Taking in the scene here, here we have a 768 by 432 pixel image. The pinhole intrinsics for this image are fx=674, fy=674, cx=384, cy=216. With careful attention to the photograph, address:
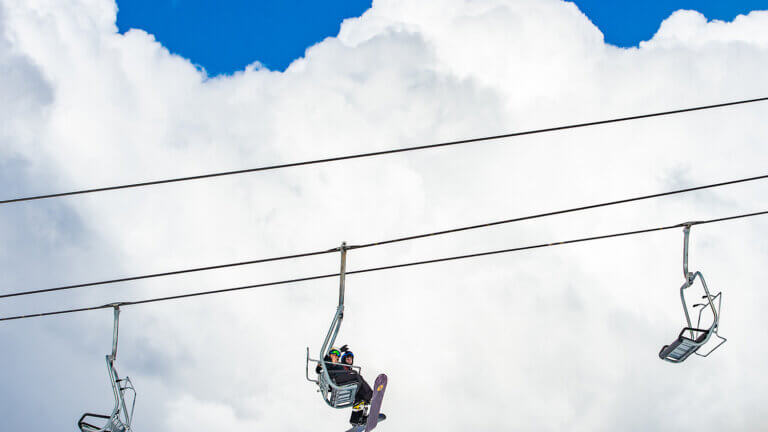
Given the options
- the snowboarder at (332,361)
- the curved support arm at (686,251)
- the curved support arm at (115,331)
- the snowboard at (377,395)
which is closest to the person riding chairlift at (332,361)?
the snowboarder at (332,361)

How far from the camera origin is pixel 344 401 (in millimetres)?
11820

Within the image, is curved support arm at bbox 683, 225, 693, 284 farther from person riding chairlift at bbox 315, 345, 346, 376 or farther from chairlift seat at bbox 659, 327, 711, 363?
person riding chairlift at bbox 315, 345, 346, 376

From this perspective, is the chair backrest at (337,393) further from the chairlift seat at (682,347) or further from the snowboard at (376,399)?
the chairlift seat at (682,347)

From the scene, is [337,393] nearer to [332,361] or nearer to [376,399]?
[332,361]

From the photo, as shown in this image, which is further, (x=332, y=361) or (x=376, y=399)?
(x=376, y=399)

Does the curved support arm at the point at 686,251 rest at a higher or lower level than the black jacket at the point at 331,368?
higher

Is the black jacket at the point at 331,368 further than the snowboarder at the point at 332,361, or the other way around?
the snowboarder at the point at 332,361

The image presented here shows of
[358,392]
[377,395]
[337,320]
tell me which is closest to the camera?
[337,320]

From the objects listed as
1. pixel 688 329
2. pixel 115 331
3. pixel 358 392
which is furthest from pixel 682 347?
pixel 115 331

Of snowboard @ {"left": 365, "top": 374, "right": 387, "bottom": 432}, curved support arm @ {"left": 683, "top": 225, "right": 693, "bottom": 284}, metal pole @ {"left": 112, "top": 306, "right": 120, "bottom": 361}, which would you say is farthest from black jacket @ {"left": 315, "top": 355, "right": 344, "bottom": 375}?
curved support arm @ {"left": 683, "top": 225, "right": 693, "bottom": 284}

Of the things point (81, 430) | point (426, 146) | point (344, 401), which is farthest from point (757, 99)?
point (81, 430)

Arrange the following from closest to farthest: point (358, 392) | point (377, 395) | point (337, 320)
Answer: point (337, 320), point (377, 395), point (358, 392)

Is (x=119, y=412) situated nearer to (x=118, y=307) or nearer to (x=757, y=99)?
(x=118, y=307)

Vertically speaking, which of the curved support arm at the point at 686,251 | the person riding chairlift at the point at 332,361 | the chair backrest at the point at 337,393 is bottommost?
the chair backrest at the point at 337,393
